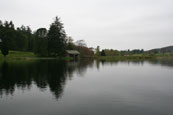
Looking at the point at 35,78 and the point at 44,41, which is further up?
the point at 44,41

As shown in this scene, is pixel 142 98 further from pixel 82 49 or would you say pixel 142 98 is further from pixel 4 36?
pixel 82 49

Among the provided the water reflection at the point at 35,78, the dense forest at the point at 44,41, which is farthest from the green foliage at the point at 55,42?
the water reflection at the point at 35,78

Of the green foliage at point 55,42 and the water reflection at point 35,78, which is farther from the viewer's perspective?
the green foliage at point 55,42

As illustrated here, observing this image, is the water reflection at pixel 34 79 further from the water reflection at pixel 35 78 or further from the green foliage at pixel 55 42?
the green foliage at pixel 55 42

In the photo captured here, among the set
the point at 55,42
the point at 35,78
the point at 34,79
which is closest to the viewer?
the point at 34,79

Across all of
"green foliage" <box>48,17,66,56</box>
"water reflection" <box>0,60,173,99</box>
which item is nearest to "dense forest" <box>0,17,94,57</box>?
"green foliage" <box>48,17,66,56</box>

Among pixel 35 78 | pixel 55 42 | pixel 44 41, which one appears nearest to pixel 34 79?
pixel 35 78

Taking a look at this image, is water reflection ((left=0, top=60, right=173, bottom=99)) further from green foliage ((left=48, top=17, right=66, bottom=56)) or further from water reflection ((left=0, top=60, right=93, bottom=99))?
green foliage ((left=48, top=17, right=66, bottom=56))

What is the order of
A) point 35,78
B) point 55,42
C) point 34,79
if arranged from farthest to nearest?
point 55,42, point 35,78, point 34,79

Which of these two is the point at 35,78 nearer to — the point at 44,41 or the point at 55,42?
the point at 55,42

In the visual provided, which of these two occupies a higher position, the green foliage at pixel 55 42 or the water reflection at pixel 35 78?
the green foliage at pixel 55 42

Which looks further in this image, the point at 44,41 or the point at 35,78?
the point at 44,41

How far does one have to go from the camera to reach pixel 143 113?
323 inches

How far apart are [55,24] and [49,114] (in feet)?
235
